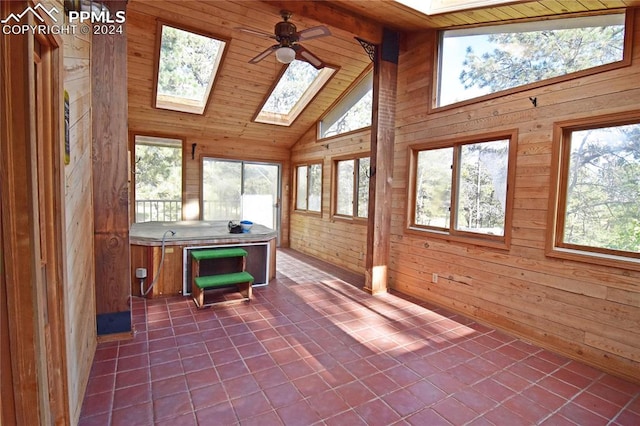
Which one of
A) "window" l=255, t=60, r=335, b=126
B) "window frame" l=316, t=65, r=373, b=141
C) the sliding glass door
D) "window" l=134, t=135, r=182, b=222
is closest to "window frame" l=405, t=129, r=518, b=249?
"window frame" l=316, t=65, r=373, b=141

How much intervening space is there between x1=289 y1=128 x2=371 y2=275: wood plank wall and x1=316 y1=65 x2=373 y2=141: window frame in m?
0.09

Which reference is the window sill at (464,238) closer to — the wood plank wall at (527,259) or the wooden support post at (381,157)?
the wood plank wall at (527,259)

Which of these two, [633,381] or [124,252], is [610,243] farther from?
[124,252]

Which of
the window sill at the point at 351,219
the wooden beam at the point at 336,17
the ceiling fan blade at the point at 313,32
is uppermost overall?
the wooden beam at the point at 336,17

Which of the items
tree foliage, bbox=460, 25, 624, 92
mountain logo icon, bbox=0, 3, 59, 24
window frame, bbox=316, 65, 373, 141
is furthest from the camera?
window frame, bbox=316, 65, 373, 141

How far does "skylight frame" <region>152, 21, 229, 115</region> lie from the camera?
3.86 meters

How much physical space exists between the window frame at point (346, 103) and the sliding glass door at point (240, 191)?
1595mm

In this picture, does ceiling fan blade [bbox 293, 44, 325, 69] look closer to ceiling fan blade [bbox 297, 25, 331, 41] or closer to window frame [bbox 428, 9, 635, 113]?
ceiling fan blade [bbox 297, 25, 331, 41]

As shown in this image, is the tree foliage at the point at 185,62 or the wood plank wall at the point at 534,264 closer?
the wood plank wall at the point at 534,264

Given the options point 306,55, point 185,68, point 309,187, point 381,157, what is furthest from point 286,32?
point 309,187

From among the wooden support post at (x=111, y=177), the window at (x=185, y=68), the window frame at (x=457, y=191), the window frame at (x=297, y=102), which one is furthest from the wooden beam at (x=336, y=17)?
the wooden support post at (x=111, y=177)

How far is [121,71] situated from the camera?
269 cm

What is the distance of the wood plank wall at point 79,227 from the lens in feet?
5.64

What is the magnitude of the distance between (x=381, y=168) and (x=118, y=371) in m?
3.31
